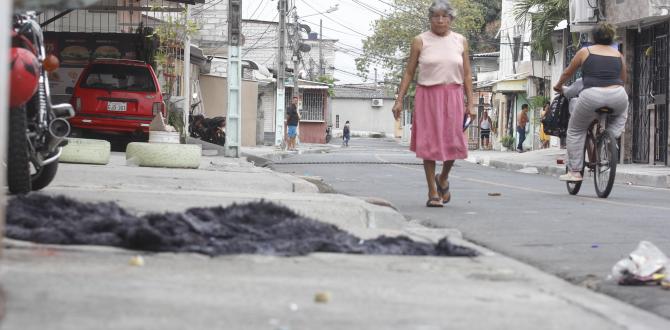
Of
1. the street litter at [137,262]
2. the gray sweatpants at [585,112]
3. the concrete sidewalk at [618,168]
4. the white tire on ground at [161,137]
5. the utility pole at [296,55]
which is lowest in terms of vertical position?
the concrete sidewalk at [618,168]

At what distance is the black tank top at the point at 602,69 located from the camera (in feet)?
38.5

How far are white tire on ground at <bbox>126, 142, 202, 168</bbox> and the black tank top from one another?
515 cm

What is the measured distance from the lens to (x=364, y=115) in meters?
117

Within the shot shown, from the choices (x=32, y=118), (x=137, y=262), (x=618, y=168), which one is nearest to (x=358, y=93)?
(x=618, y=168)

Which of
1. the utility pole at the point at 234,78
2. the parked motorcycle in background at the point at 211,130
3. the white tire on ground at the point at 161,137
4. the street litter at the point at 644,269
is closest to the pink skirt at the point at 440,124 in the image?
the street litter at the point at 644,269

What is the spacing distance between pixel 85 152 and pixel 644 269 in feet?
29.4

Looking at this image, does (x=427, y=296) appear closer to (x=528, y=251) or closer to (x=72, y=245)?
(x=72, y=245)

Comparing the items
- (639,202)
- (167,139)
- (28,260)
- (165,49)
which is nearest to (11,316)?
(28,260)

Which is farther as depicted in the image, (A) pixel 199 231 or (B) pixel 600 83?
(B) pixel 600 83

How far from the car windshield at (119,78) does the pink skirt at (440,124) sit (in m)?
10.5

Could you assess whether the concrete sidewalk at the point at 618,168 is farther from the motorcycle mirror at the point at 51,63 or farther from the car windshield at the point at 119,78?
the motorcycle mirror at the point at 51,63

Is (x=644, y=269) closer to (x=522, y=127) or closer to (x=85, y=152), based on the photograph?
(x=85, y=152)

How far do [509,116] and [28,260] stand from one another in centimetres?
5120

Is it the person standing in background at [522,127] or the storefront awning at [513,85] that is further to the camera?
the storefront awning at [513,85]
